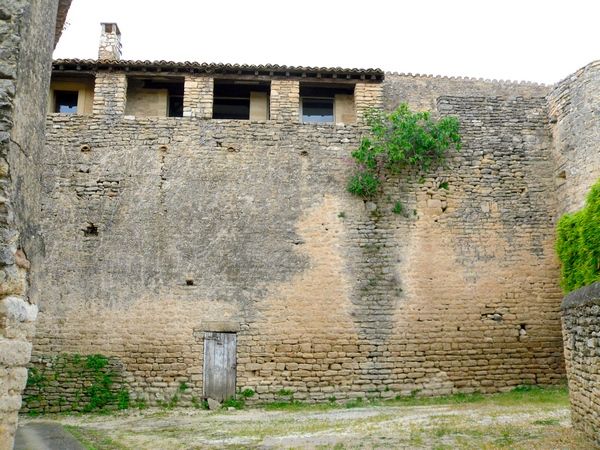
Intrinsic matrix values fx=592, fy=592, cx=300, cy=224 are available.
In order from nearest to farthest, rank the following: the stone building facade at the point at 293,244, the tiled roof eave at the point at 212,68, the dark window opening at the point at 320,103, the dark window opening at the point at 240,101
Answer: the stone building facade at the point at 293,244
the tiled roof eave at the point at 212,68
the dark window opening at the point at 240,101
the dark window opening at the point at 320,103

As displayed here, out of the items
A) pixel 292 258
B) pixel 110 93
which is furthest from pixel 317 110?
pixel 110 93

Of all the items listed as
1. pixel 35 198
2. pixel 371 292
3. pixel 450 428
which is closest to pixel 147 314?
pixel 371 292

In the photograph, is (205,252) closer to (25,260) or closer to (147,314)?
(147,314)

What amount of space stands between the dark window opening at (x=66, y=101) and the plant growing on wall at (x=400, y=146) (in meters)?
6.87

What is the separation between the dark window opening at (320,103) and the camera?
Answer: 1455 cm

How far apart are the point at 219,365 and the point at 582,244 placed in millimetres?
7299

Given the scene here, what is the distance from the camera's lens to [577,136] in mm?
12844

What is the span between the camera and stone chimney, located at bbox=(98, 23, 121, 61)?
1555cm

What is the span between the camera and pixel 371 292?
12.6 meters

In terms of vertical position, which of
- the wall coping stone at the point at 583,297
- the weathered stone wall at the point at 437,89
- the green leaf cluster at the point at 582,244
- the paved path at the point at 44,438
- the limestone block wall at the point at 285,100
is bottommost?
the paved path at the point at 44,438

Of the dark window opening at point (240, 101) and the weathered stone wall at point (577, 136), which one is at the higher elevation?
the dark window opening at point (240, 101)

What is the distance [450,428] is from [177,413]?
537 centimetres

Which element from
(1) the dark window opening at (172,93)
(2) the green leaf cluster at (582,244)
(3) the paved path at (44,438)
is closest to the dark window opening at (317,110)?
(1) the dark window opening at (172,93)

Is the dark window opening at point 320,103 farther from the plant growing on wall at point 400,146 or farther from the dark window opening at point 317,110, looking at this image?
the plant growing on wall at point 400,146
